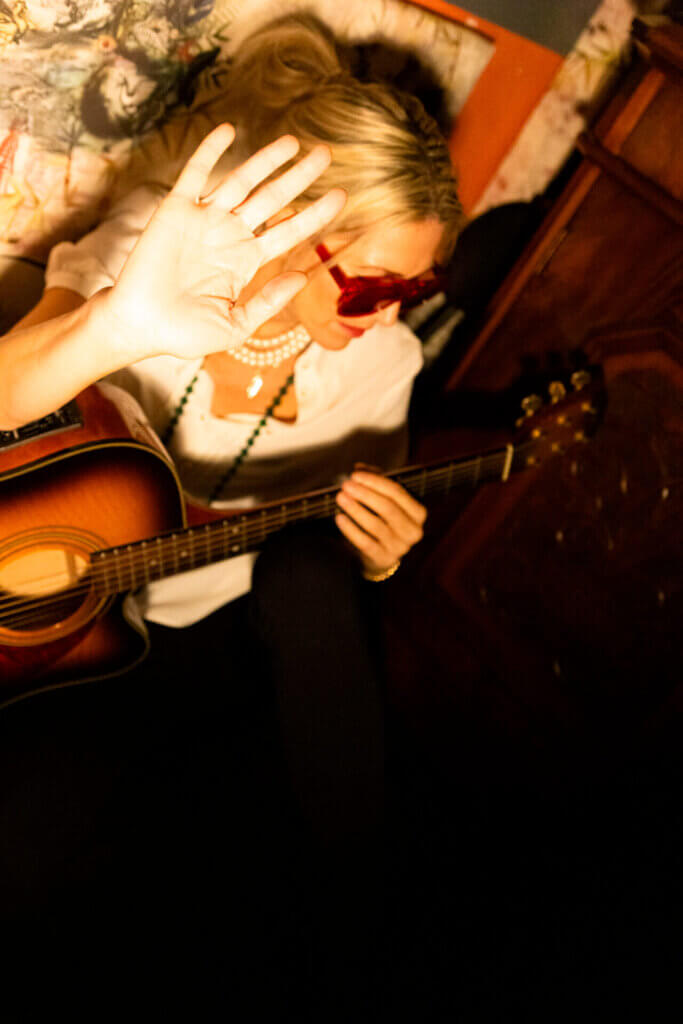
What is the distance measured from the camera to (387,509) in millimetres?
1004

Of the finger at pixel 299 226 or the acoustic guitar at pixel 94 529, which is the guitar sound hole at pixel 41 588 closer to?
the acoustic guitar at pixel 94 529

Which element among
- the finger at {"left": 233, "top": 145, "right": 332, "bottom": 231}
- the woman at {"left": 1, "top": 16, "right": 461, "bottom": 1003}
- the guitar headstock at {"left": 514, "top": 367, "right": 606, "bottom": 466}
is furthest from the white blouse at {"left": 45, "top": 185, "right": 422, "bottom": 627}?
the finger at {"left": 233, "top": 145, "right": 332, "bottom": 231}

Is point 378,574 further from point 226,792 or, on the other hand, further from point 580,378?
point 226,792

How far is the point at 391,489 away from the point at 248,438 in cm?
27

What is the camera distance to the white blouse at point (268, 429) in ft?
3.38

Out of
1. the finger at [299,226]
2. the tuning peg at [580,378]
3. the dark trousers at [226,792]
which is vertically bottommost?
the dark trousers at [226,792]

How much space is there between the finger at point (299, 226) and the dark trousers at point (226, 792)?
445mm

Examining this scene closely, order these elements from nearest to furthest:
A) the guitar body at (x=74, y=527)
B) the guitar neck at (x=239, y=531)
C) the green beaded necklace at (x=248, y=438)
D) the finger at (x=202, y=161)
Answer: the finger at (x=202, y=161) → the guitar body at (x=74, y=527) → the guitar neck at (x=239, y=531) → the green beaded necklace at (x=248, y=438)

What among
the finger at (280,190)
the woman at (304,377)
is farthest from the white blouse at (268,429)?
the finger at (280,190)

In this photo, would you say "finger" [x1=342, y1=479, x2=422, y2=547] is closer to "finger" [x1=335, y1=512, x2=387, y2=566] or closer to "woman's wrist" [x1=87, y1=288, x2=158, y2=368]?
"finger" [x1=335, y1=512, x2=387, y2=566]

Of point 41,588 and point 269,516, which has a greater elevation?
point 269,516

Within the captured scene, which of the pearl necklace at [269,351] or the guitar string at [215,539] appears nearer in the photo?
the guitar string at [215,539]

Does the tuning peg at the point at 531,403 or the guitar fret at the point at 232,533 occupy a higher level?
the tuning peg at the point at 531,403

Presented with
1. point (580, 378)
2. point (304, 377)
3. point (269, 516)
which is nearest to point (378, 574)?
point (269, 516)
